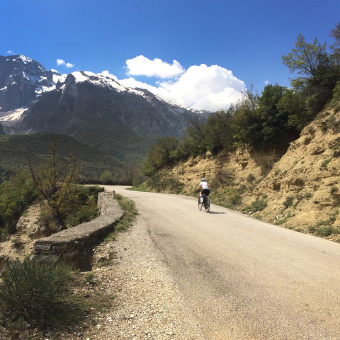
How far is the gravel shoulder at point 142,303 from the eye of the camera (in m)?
2.76

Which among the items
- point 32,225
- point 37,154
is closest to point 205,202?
point 32,225

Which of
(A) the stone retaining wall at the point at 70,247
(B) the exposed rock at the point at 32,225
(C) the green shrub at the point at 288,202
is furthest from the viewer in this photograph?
(B) the exposed rock at the point at 32,225

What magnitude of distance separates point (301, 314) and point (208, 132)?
24.5 m

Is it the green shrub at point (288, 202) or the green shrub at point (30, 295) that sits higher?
the green shrub at point (288, 202)

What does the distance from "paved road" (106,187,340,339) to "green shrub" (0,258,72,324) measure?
72.9 inches

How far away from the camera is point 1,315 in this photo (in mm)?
2658

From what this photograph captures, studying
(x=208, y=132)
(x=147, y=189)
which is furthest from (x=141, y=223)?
(x=147, y=189)

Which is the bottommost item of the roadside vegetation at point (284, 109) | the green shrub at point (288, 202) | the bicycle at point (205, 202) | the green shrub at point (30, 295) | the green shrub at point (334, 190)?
the green shrub at point (30, 295)

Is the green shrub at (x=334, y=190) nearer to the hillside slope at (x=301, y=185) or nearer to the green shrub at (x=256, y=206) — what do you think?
the hillside slope at (x=301, y=185)

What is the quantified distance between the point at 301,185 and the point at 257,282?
27.2 feet

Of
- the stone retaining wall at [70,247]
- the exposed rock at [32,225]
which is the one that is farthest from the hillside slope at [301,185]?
the exposed rock at [32,225]

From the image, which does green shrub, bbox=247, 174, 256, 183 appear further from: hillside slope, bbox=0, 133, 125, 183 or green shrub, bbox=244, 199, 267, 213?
hillside slope, bbox=0, 133, 125, 183

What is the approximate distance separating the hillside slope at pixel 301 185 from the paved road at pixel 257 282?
5.99 ft

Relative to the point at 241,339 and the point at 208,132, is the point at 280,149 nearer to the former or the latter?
the point at 208,132
